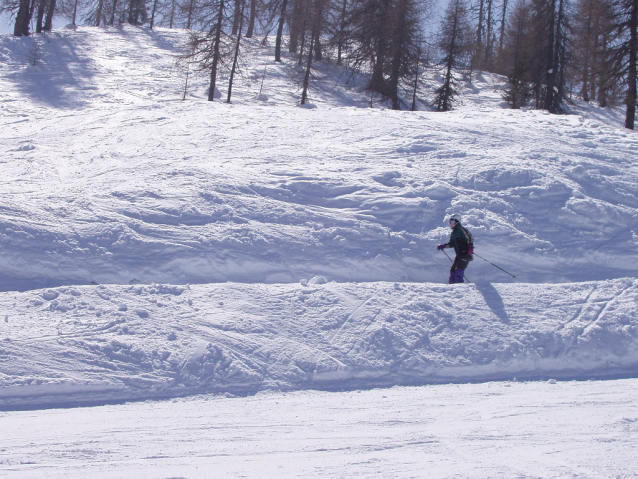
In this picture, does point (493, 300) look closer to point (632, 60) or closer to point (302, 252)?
point (302, 252)

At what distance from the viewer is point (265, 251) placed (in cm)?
905

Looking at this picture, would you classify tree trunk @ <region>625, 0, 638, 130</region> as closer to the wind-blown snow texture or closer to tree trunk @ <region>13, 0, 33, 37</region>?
the wind-blown snow texture

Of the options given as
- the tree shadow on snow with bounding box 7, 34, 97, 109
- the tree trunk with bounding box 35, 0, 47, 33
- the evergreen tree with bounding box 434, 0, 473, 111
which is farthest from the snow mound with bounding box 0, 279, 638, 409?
the tree trunk with bounding box 35, 0, 47, 33

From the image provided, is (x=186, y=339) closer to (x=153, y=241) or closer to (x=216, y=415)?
(x=216, y=415)

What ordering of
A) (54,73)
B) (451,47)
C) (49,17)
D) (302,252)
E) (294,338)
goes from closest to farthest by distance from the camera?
(294,338) < (302,252) < (54,73) < (451,47) < (49,17)

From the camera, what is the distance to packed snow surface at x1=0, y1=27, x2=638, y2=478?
190 inches

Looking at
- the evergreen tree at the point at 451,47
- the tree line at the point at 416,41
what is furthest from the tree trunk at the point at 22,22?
the evergreen tree at the point at 451,47

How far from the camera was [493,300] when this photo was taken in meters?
7.99

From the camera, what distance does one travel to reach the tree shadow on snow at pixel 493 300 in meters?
7.60

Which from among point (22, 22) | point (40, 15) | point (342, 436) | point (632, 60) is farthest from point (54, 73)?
point (632, 60)

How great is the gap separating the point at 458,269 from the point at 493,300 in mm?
848

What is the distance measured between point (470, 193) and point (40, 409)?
9415 mm

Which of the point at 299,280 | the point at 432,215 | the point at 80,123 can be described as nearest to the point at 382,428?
the point at 299,280

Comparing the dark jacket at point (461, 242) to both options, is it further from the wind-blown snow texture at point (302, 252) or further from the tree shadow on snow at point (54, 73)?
the tree shadow on snow at point (54, 73)
